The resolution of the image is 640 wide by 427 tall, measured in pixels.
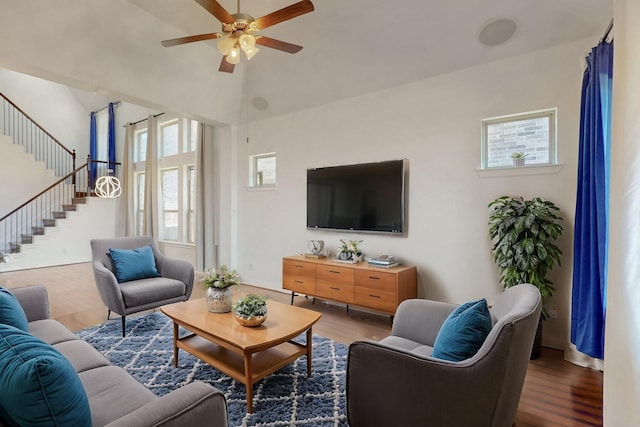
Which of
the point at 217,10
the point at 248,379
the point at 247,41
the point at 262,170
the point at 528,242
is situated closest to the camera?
the point at 248,379

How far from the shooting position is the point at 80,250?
804 centimetres

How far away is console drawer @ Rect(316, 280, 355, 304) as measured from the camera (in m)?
3.92

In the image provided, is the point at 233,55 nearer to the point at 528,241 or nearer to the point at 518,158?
the point at 518,158

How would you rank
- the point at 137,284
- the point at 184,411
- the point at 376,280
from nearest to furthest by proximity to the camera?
the point at 184,411 < the point at 137,284 < the point at 376,280

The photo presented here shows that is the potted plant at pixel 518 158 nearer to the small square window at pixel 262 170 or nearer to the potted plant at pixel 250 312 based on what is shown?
the potted plant at pixel 250 312

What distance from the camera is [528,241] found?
9.43 ft

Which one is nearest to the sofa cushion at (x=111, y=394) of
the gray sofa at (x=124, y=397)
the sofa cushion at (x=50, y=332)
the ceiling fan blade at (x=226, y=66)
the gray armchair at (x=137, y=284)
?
the gray sofa at (x=124, y=397)

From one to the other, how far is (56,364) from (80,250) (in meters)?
8.67

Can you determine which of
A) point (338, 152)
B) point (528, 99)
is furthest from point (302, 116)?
point (528, 99)

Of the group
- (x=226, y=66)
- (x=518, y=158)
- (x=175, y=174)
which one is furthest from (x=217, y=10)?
(x=175, y=174)

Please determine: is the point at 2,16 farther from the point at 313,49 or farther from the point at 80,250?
the point at 80,250

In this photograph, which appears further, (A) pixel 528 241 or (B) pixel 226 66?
(B) pixel 226 66

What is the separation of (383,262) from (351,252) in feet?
1.81

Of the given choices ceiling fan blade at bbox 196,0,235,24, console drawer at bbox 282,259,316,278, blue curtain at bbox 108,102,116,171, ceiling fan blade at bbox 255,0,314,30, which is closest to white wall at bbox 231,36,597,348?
console drawer at bbox 282,259,316,278
